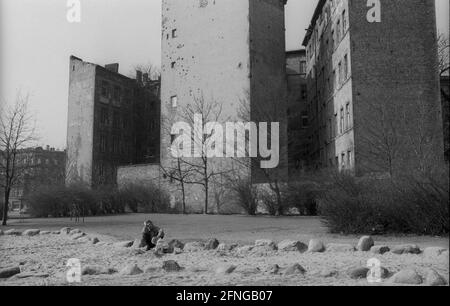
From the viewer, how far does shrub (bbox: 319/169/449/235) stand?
493 inches

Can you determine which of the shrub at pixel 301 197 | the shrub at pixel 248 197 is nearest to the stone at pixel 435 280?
the shrub at pixel 301 197

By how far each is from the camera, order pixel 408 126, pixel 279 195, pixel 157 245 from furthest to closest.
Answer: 1. pixel 408 126
2. pixel 279 195
3. pixel 157 245

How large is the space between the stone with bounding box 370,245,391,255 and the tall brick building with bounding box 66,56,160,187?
36.6 metres

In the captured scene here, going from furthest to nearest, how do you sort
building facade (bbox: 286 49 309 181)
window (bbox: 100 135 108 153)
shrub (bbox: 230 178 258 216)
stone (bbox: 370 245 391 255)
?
window (bbox: 100 135 108 153), building facade (bbox: 286 49 309 181), shrub (bbox: 230 178 258 216), stone (bbox: 370 245 391 255)

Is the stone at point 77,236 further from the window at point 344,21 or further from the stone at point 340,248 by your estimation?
the window at point 344,21

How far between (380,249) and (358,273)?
2908 mm

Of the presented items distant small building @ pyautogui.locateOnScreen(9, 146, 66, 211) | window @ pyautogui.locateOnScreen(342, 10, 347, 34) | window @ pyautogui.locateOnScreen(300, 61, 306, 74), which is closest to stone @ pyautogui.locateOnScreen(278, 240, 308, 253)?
distant small building @ pyautogui.locateOnScreen(9, 146, 66, 211)

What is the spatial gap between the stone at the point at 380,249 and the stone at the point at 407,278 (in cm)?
303

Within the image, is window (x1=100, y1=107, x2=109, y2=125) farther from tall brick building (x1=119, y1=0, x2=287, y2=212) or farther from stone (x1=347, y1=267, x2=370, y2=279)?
stone (x1=347, y1=267, x2=370, y2=279)

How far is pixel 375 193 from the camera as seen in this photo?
1408cm

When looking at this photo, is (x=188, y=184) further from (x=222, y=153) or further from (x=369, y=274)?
(x=369, y=274)
